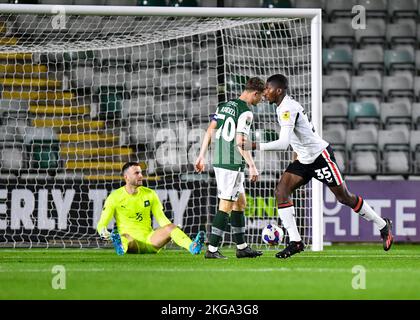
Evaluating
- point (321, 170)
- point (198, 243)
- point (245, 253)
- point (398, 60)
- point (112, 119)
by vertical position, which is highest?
point (398, 60)

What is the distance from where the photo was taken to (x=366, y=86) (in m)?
16.5

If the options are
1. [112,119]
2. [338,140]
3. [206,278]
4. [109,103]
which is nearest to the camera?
[206,278]

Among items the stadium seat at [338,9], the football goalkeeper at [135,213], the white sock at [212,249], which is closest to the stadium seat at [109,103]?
the football goalkeeper at [135,213]

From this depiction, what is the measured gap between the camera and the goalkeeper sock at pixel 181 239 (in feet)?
31.6

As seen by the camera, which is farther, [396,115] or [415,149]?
[396,115]

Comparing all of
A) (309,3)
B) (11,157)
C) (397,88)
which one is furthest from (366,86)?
(11,157)

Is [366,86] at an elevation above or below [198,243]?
above

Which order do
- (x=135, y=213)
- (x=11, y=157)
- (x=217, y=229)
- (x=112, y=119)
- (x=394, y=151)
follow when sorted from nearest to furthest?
1. (x=217, y=229)
2. (x=135, y=213)
3. (x=11, y=157)
4. (x=112, y=119)
5. (x=394, y=151)

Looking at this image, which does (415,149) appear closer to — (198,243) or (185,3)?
(185,3)

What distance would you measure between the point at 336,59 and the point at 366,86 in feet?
2.42

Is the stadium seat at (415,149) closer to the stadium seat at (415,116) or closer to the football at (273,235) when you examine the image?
the stadium seat at (415,116)

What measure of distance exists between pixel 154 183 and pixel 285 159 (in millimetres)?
1885

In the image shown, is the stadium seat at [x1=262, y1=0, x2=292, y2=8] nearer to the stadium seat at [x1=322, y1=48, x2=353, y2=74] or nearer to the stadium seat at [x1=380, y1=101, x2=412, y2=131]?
the stadium seat at [x1=322, y1=48, x2=353, y2=74]

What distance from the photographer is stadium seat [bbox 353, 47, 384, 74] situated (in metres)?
→ 16.8
